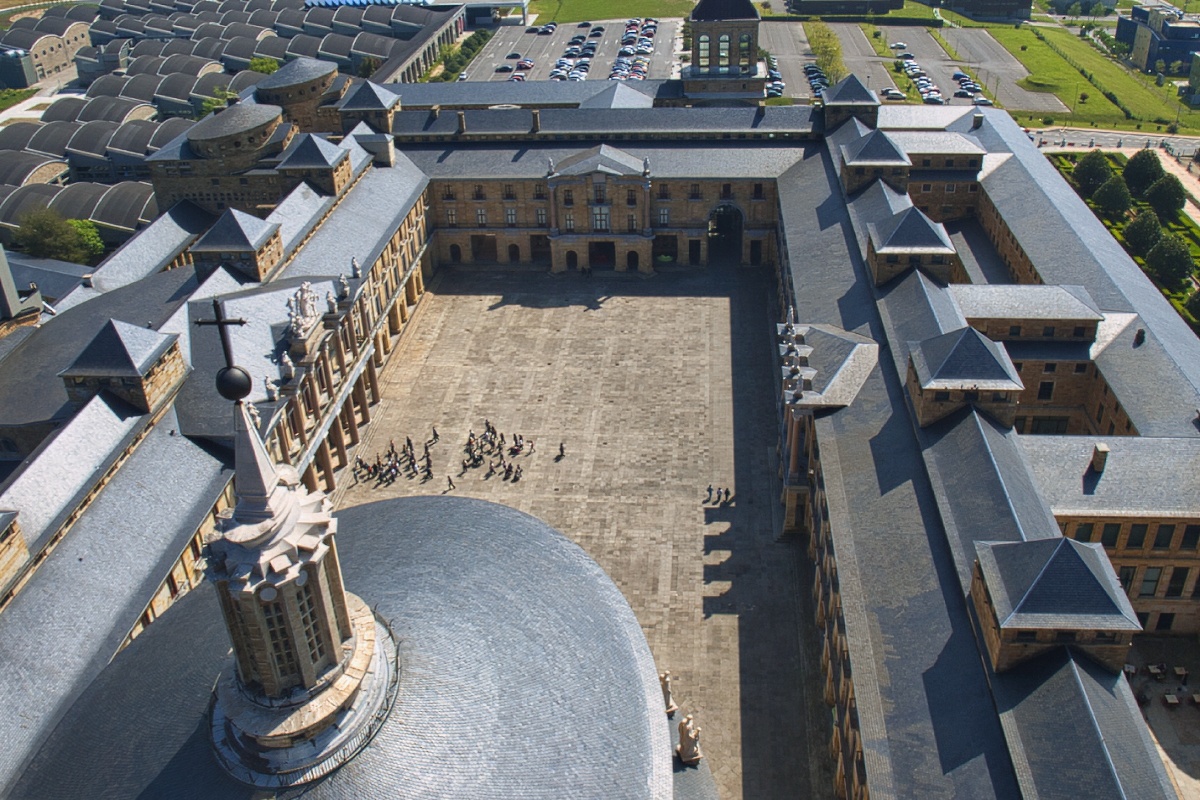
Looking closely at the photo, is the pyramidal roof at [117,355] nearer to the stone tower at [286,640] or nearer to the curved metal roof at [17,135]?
the stone tower at [286,640]

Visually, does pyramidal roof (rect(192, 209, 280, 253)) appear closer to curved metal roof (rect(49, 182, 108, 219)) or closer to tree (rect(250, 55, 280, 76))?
curved metal roof (rect(49, 182, 108, 219))

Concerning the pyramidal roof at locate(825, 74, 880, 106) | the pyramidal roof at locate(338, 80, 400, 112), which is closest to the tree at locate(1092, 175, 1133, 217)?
the pyramidal roof at locate(825, 74, 880, 106)

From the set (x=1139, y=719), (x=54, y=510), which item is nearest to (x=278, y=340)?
(x=54, y=510)

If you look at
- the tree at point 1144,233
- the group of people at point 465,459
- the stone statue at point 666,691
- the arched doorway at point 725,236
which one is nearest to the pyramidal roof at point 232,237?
the group of people at point 465,459

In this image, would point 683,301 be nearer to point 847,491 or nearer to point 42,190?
point 847,491

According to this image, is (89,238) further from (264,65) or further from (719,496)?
(719,496)

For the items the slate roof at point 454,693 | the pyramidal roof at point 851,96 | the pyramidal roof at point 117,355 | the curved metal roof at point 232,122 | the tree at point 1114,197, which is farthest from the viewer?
the tree at point 1114,197

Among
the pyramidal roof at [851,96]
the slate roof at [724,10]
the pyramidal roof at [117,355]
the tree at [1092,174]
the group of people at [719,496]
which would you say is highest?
the slate roof at [724,10]
